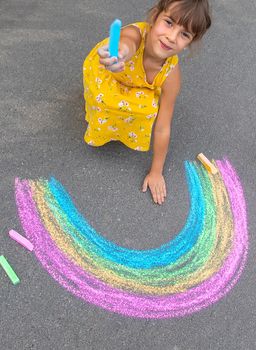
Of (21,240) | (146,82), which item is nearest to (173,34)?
(146,82)

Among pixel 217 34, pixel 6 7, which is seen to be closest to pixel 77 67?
pixel 6 7

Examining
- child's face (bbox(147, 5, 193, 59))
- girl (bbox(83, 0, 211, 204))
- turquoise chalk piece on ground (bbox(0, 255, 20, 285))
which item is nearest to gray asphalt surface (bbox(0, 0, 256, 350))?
turquoise chalk piece on ground (bbox(0, 255, 20, 285))

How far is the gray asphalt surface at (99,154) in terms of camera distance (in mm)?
1526

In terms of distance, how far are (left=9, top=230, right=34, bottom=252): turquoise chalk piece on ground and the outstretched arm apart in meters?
0.58

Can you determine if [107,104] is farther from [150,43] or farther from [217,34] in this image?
[217,34]

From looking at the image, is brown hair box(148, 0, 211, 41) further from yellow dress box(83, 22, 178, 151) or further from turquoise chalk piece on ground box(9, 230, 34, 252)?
turquoise chalk piece on ground box(9, 230, 34, 252)

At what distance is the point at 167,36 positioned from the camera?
1.54 m

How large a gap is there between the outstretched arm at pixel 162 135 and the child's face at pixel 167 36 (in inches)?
7.5

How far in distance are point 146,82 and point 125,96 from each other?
12 centimetres

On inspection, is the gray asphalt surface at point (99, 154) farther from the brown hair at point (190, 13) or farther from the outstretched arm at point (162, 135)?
the brown hair at point (190, 13)

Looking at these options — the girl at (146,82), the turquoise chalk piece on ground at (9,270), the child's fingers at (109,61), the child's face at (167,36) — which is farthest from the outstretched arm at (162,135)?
the turquoise chalk piece on ground at (9,270)

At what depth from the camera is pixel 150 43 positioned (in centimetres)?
165

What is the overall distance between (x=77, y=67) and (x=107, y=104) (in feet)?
2.48

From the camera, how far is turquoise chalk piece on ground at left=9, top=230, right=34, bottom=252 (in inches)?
63.8
